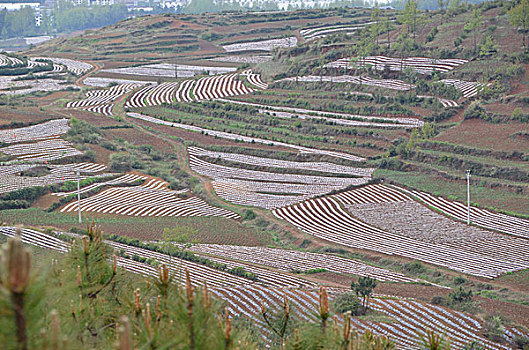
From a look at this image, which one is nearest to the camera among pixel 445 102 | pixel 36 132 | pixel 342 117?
pixel 36 132

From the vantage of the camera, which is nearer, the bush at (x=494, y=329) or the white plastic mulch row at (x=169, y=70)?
the bush at (x=494, y=329)

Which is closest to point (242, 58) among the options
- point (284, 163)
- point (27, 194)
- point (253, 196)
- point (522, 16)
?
point (522, 16)

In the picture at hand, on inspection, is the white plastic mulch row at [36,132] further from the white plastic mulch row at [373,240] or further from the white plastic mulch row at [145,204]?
the white plastic mulch row at [373,240]

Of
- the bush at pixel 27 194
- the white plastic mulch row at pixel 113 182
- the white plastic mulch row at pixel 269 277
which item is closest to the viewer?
the white plastic mulch row at pixel 269 277

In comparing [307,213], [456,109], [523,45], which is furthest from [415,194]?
[523,45]

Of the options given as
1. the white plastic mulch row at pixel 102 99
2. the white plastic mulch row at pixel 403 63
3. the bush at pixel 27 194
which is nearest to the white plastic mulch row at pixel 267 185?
the bush at pixel 27 194

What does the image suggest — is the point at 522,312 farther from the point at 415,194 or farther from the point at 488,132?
the point at 488,132

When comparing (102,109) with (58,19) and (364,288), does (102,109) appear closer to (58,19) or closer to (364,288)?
(364,288)
